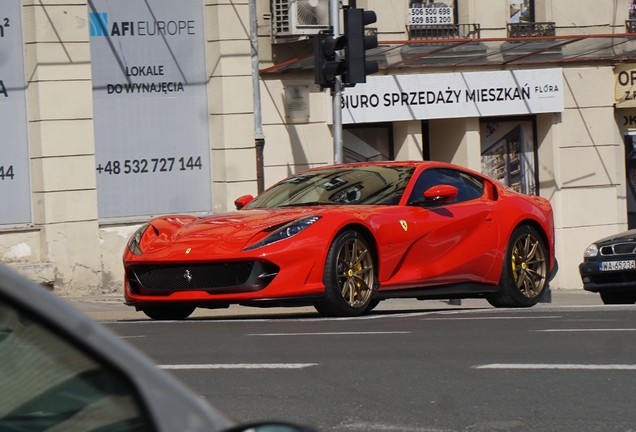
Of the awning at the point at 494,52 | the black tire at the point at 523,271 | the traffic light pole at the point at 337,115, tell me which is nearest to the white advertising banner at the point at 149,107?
the awning at the point at 494,52

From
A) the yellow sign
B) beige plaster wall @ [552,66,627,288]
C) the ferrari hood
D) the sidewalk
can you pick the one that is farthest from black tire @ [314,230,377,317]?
the yellow sign

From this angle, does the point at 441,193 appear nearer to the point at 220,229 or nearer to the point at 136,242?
the point at 220,229

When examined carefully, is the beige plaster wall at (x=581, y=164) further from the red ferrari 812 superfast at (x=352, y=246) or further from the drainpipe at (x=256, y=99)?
the red ferrari 812 superfast at (x=352, y=246)

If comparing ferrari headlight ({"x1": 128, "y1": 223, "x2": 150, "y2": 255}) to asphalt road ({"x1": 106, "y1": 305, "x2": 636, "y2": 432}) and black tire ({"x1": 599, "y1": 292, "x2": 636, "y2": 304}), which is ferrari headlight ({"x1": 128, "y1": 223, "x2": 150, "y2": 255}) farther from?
black tire ({"x1": 599, "y1": 292, "x2": 636, "y2": 304})

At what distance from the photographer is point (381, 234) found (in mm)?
9273

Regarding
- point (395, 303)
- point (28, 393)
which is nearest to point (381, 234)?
point (395, 303)

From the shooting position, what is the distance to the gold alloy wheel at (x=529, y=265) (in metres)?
10.7

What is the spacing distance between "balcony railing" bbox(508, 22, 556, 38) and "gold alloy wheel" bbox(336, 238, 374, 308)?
39.7 feet

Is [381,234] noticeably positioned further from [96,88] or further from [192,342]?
[96,88]

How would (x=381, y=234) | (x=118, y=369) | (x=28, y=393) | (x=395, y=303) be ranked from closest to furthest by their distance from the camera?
1. (x=118, y=369)
2. (x=28, y=393)
3. (x=381, y=234)
4. (x=395, y=303)

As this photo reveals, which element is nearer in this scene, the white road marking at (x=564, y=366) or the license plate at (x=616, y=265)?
the white road marking at (x=564, y=366)

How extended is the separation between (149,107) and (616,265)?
707 centimetres

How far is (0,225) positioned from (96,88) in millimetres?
2353

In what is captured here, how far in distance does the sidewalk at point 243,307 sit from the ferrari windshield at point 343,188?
3.64 ft
